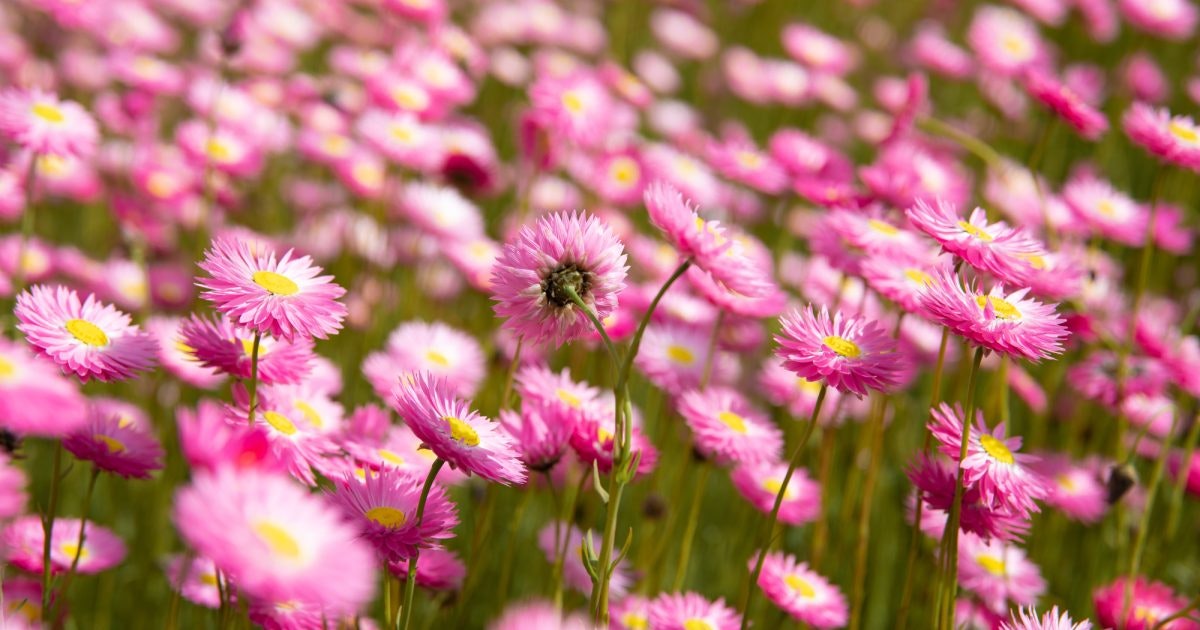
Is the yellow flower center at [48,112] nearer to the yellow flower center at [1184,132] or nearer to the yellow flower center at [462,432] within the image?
the yellow flower center at [462,432]

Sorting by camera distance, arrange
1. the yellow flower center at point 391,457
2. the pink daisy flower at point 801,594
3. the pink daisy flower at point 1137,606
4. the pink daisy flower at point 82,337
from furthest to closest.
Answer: the pink daisy flower at point 1137,606, the pink daisy flower at point 801,594, the yellow flower center at point 391,457, the pink daisy flower at point 82,337

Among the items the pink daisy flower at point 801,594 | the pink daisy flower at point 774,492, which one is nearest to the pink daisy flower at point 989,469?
the pink daisy flower at point 801,594

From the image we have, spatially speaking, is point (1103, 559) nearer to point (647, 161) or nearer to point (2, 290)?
point (647, 161)

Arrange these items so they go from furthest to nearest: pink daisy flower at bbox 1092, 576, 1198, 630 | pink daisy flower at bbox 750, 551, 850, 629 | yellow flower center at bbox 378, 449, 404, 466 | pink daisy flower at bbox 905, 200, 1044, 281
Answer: pink daisy flower at bbox 1092, 576, 1198, 630 → pink daisy flower at bbox 750, 551, 850, 629 → yellow flower center at bbox 378, 449, 404, 466 → pink daisy flower at bbox 905, 200, 1044, 281

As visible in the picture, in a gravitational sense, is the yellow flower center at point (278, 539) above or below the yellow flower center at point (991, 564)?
above

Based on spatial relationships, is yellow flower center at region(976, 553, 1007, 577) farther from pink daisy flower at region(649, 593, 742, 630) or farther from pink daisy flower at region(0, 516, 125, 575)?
pink daisy flower at region(0, 516, 125, 575)

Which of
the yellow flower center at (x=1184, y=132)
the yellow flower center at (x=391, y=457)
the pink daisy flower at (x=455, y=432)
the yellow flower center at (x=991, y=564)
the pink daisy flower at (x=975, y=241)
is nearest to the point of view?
the pink daisy flower at (x=455, y=432)

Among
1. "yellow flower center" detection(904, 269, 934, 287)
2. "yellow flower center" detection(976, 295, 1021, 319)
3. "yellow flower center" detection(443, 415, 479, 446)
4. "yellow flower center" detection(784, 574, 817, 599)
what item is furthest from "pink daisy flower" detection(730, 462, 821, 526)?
"yellow flower center" detection(443, 415, 479, 446)
